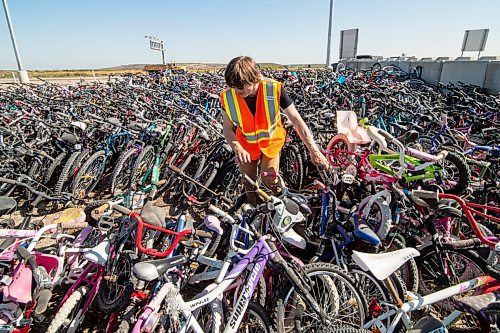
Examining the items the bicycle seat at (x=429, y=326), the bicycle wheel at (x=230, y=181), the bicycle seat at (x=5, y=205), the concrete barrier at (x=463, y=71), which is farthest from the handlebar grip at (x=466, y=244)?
the concrete barrier at (x=463, y=71)

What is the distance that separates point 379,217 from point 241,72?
1679 mm

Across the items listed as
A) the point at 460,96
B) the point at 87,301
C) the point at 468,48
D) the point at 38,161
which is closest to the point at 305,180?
the point at 87,301

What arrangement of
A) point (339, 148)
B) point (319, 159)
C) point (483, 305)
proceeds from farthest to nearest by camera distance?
point (339, 148) < point (319, 159) < point (483, 305)

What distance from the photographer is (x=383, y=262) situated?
1672 millimetres

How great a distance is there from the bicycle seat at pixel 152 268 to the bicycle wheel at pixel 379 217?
1.57 metres

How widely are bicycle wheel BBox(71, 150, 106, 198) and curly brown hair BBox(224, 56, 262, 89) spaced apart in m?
2.88

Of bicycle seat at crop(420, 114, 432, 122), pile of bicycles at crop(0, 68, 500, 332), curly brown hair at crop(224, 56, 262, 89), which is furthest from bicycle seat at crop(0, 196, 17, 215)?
bicycle seat at crop(420, 114, 432, 122)

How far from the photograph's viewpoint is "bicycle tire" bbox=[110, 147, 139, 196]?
414 centimetres

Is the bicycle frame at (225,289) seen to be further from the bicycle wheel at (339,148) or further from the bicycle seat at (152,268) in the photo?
the bicycle wheel at (339,148)

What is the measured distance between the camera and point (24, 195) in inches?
173

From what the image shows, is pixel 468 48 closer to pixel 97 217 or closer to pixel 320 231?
pixel 320 231

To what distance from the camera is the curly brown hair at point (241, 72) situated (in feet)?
7.54

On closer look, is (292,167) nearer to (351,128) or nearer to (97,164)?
(351,128)

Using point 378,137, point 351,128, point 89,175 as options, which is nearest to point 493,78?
point 351,128
